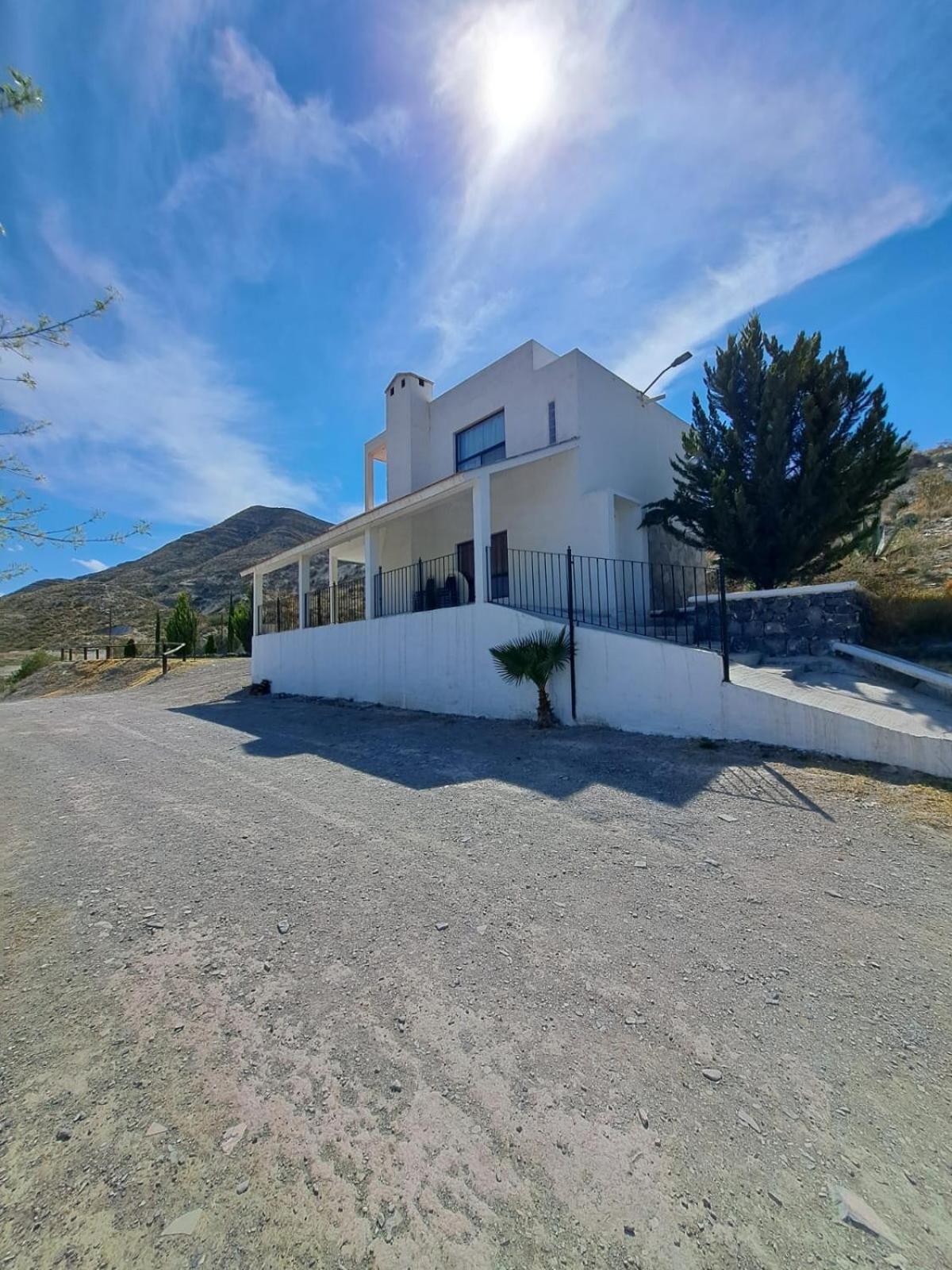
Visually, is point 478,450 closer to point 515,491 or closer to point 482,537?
point 515,491

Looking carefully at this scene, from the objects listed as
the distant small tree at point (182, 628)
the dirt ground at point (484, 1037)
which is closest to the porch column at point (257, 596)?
the distant small tree at point (182, 628)

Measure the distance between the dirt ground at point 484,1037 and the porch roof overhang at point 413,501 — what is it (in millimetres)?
7076

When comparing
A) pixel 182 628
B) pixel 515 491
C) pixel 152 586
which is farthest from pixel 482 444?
pixel 152 586

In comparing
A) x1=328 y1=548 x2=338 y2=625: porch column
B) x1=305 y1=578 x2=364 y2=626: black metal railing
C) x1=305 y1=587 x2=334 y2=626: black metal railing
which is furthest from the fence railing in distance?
x1=305 y1=587 x2=334 y2=626: black metal railing

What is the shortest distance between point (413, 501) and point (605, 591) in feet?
14.5

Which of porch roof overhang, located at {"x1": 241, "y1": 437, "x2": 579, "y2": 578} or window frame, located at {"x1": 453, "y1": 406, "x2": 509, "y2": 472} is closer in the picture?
porch roof overhang, located at {"x1": 241, "y1": 437, "x2": 579, "y2": 578}

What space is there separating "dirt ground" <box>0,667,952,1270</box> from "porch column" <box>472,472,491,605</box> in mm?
5371

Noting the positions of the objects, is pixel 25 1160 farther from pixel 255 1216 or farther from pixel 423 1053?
pixel 423 1053

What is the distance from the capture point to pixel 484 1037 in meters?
2.09

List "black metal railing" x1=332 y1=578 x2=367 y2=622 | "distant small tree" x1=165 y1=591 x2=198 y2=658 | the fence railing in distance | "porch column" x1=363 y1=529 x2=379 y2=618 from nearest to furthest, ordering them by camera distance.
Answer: the fence railing in distance < "porch column" x1=363 y1=529 x2=379 y2=618 < "black metal railing" x1=332 y1=578 x2=367 y2=622 < "distant small tree" x1=165 y1=591 x2=198 y2=658

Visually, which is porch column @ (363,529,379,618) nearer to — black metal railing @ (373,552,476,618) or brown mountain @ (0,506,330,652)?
black metal railing @ (373,552,476,618)

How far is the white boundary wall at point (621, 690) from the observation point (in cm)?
533

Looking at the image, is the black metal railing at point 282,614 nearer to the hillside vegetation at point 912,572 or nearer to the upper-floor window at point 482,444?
the upper-floor window at point 482,444

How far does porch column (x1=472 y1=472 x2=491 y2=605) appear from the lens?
9.38m
